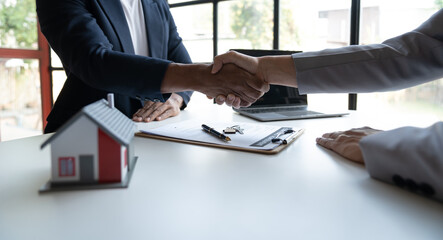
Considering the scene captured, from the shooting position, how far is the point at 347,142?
860mm

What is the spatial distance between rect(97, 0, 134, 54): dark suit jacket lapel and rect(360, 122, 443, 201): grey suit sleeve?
3.75 feet

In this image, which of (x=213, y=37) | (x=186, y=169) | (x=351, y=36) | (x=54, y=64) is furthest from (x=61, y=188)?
(x=54, y=64)

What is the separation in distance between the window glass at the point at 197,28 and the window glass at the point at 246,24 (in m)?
0.18

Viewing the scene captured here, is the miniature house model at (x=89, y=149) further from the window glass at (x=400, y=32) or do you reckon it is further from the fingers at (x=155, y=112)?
the window glass at (x=400, y=32)

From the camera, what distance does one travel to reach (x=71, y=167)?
597 millimetres

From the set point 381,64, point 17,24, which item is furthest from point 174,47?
point 17,24

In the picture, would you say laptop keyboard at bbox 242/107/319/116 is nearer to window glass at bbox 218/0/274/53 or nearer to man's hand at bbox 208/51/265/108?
man's hand at bbox 208/51/265/108

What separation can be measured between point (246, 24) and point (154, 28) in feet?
7.53

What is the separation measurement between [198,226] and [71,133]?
28 cm

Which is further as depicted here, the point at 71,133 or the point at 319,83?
the point at 319,83

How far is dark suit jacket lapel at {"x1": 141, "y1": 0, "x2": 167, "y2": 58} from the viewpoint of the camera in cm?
160

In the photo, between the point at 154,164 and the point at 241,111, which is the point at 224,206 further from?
the point at 241,111

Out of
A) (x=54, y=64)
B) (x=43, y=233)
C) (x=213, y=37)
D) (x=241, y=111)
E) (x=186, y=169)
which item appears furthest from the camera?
(x=54, y=64)

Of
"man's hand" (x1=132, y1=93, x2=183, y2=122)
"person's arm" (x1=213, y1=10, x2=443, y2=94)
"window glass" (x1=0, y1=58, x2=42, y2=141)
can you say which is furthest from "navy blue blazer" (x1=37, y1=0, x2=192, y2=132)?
"window glass" (x1=0, y1=58, x2=42, y2=141)
